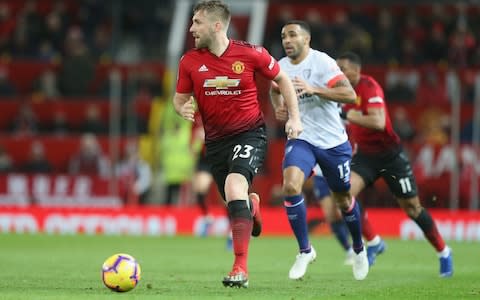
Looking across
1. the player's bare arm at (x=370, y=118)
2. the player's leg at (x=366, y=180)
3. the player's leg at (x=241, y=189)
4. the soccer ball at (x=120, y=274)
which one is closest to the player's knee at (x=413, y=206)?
the player's leg at (x=366, y=180)

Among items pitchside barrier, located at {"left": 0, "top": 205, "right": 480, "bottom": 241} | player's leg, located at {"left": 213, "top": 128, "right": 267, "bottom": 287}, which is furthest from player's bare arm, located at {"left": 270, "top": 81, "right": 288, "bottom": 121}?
pitchside barrier, located at {"left": 0, "top": 205, "right": 480, "bottom": 241}

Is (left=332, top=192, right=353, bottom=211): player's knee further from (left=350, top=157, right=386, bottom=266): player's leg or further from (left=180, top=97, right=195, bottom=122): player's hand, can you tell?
(left=180, top=97, right=195, bottom=122): player's hand

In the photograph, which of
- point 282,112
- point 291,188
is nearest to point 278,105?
point 282,112

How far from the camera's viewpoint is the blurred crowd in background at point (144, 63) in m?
22.5

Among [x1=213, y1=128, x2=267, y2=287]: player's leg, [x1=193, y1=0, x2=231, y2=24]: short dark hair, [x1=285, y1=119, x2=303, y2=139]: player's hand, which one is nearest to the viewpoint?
[x1=213, y1=128, x2=267, y2=287]: player's leg

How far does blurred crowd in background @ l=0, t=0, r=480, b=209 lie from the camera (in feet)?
73.8

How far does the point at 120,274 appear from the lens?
9.00 meters

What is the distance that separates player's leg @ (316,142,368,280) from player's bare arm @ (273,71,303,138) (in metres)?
1.48

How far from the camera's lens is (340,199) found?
11414 millimetres

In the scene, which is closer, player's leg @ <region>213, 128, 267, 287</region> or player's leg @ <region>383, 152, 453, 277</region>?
player's leg @ <region>213, 128, 267, 287</region>

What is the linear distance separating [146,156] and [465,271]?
1116 cm

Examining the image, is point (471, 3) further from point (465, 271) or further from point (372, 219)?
point (465, 271)

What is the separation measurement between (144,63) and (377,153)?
1314cm

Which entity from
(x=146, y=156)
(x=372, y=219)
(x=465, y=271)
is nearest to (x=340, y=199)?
(x=465, y=271)
